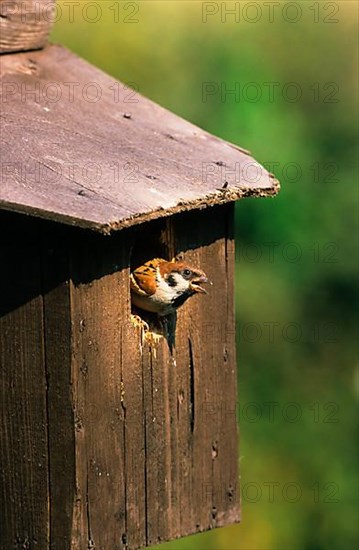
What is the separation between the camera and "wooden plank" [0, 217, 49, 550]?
4504 mm

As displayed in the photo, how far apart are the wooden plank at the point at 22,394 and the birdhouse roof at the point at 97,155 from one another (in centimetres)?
20

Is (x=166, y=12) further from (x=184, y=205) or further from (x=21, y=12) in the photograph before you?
(x=184, y=205)

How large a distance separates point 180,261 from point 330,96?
4.86 metres

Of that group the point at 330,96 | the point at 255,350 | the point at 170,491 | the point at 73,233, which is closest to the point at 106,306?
the point at 73,233

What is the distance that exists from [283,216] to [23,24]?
3.70m

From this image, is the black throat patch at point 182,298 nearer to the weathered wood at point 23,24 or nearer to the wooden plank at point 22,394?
the wooden plank at point 22,394

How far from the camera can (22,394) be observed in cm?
462

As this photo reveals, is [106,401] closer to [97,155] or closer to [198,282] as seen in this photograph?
[198,282]

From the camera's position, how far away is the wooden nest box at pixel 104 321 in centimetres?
448

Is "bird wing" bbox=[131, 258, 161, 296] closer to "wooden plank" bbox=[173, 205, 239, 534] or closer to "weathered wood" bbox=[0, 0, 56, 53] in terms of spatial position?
"wooden plank" bbox=[173, 205, 239, 534]

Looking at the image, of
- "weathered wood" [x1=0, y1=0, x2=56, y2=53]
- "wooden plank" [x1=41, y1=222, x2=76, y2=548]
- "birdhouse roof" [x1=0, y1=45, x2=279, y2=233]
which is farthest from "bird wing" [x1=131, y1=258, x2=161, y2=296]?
"weathered wood" [x1=0, y1=0, x2=56, y2=53]

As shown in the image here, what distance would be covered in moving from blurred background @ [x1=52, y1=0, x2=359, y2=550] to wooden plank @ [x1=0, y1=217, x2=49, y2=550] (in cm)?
259

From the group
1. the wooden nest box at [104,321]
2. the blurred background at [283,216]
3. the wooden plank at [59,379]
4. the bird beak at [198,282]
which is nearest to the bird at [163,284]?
the bird beak at [198,282]

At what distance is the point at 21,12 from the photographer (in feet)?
17.8
